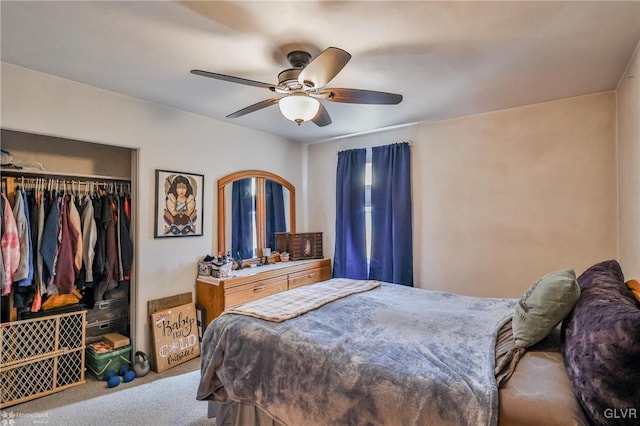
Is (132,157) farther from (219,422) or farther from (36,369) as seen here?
(219,422)

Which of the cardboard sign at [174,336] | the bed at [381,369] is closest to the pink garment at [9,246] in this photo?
the cardboard sign at [174,336]

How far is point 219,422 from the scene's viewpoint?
191cm

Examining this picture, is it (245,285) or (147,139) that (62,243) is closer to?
(147,139)

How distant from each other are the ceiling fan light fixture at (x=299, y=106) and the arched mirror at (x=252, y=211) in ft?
6.01

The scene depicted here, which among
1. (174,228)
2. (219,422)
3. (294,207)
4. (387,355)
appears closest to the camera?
(387,355)

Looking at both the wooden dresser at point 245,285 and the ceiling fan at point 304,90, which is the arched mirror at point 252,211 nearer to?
the wooden dresser at point 245,285

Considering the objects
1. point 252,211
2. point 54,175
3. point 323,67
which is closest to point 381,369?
point 323,67

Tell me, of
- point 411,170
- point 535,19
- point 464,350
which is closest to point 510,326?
point 464,350

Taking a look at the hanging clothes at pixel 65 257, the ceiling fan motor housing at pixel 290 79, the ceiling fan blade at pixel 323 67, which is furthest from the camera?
the hanging clothes at pixel 65 257

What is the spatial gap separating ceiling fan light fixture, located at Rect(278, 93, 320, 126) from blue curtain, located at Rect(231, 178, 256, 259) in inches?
76.0

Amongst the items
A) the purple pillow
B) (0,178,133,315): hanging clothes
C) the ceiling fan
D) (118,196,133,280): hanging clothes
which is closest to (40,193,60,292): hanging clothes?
(0,178,133,315): hanging clothes

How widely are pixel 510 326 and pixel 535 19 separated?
167 centimetres

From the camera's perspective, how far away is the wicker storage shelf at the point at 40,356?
2334mm

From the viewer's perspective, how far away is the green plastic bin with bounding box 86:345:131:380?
2684mm
